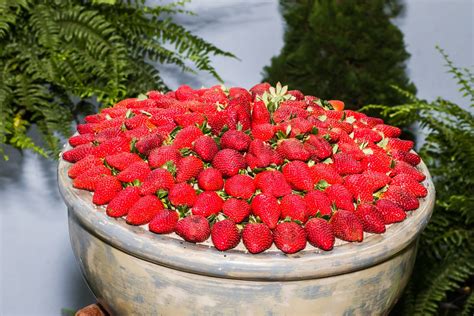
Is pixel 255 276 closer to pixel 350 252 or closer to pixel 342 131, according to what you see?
pixel 350 252

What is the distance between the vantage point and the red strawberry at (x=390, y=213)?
1226mm

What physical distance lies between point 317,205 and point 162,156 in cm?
31

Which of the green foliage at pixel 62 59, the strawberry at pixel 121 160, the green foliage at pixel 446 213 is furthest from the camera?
the green foliage at pixel 446 213

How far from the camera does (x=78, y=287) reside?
8.86ft

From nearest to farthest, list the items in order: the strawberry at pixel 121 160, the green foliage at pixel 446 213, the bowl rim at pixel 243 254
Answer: the bowl rim at pixel 243 254 → the strawberry at pixel 121 160 → the green foliage at pixel 446 213

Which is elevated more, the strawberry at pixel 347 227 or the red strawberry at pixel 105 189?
the strawberry at pixel 347 227

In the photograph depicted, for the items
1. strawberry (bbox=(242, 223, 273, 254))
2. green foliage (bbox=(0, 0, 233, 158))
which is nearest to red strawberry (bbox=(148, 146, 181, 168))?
strawberry (bbox=(242, 223, 273, 254))

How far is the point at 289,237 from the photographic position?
3.65 ft

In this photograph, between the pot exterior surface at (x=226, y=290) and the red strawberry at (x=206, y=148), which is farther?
the red strawberry at (x=206, y=148)

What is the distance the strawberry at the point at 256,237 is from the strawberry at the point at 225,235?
17mm

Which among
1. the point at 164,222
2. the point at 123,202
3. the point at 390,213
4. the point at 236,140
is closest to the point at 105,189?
the point at 123,202

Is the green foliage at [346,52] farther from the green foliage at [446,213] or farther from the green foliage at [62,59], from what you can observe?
the green foliage at [62,59]

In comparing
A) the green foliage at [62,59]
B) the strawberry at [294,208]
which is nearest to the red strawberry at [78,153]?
the strawberry at [294,208]

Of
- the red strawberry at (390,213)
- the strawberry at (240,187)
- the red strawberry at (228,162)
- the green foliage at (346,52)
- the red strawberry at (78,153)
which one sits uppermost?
the red strawberry at (228,162)
